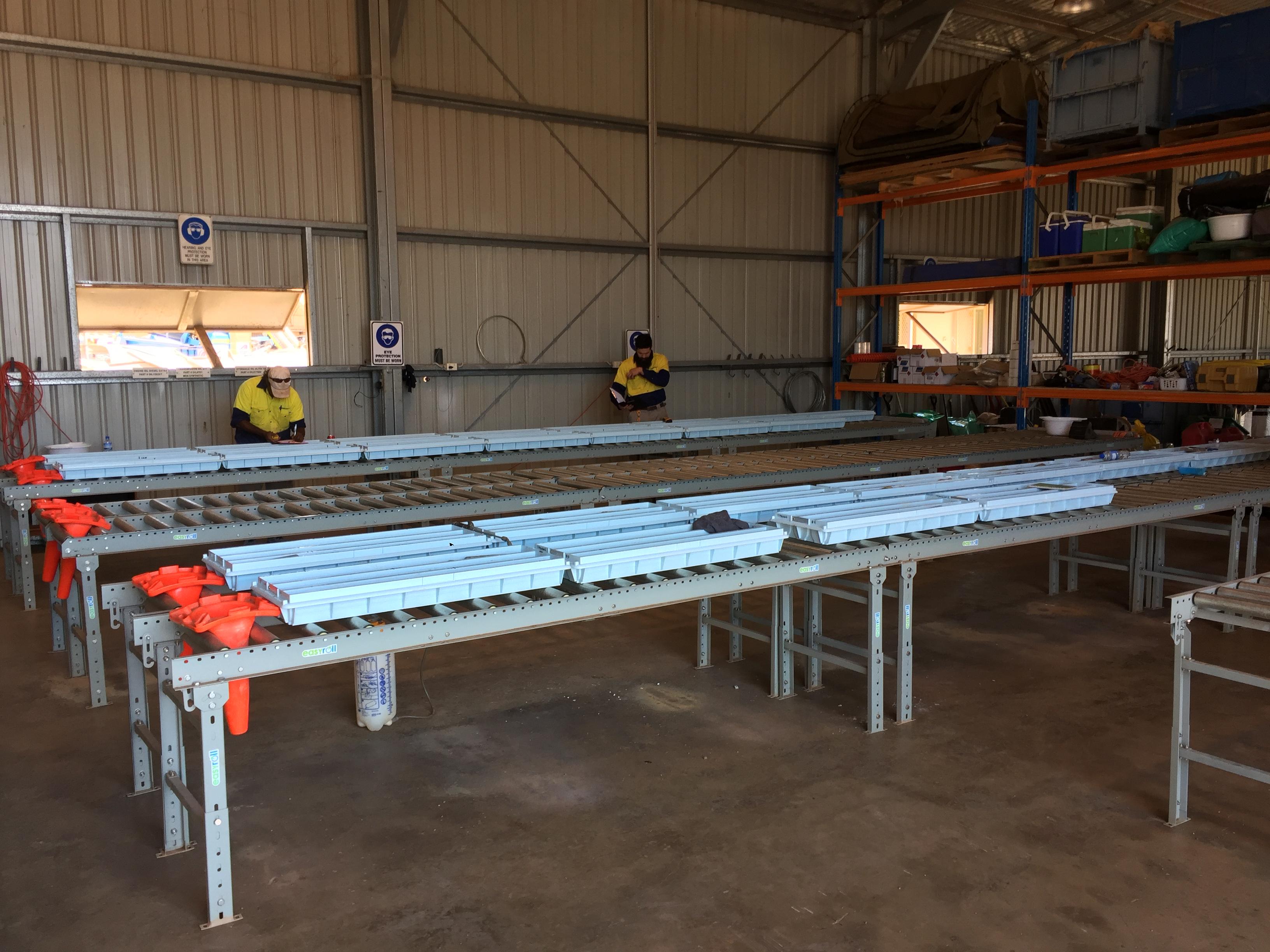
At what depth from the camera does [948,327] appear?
18.2 metres

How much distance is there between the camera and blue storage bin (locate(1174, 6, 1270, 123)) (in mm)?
9734

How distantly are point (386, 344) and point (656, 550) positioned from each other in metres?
8.18

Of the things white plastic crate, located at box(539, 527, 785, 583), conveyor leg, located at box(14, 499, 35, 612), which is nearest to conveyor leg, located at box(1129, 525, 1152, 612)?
white plastic crate, located at box(539, 527, 785, 583)

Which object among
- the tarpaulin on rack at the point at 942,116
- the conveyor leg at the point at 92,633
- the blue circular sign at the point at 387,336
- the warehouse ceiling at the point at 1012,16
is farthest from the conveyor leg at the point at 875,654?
the warehouse ceiling at the point at 1012,16

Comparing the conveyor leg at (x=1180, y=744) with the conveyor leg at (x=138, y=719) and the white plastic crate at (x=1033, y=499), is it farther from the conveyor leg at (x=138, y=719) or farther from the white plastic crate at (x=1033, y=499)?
the conveyor leg at (x=138, y=719)

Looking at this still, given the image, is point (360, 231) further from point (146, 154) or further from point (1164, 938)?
point (1164, 938)

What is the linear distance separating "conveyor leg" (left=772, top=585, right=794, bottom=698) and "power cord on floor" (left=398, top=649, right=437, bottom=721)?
1824 mm

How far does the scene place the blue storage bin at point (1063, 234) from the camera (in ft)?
37.7

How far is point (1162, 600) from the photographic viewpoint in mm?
7355

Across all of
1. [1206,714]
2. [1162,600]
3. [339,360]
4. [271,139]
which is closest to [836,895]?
[1206,714]

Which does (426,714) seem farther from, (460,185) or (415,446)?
(460,185)

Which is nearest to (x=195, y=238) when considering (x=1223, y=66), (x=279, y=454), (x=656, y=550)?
(x=279, y=454)

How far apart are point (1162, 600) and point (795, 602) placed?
2694mm

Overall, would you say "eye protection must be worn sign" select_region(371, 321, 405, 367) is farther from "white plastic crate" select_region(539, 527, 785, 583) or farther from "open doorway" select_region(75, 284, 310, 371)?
"white plastic crate" select_region(539, 527, 785, 583)
